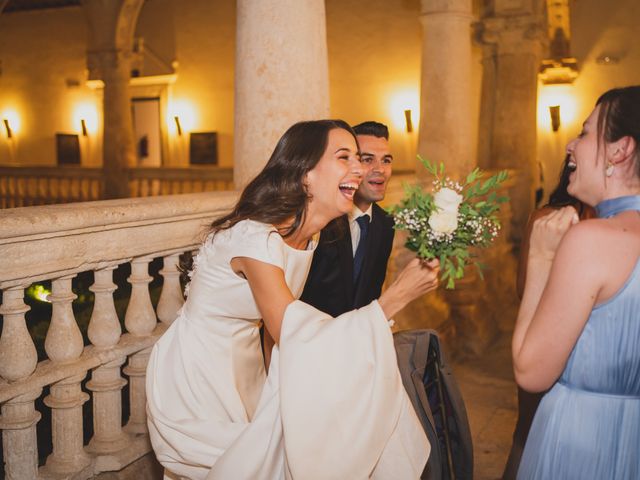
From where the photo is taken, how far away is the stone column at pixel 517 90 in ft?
28.2

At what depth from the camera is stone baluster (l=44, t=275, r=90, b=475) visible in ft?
8.30

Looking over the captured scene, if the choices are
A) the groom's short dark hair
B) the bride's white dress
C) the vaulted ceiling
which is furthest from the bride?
the vaulted ceiling

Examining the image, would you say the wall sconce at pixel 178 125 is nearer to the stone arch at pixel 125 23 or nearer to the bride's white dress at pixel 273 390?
the stone arch at pixel 125 23

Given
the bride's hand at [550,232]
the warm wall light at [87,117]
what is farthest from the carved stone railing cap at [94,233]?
the warm wall light at [87,117]

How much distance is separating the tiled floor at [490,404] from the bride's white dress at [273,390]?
2.03 metres

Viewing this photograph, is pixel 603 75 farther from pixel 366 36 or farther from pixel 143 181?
pixel 143 181

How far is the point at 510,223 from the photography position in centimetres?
852

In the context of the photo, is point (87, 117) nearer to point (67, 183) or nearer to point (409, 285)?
point (67, 183)

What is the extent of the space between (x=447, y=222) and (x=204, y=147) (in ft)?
44.5

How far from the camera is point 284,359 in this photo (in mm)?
1977

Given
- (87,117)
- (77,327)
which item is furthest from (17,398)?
(87,117)

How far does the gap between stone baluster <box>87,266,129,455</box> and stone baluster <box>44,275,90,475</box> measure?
0.35 ft

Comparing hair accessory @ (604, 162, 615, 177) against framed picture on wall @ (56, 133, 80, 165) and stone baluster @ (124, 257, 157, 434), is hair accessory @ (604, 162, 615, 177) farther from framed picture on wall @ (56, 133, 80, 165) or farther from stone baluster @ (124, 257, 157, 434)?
framed picture on wall @ (56, 133, 80, 165)

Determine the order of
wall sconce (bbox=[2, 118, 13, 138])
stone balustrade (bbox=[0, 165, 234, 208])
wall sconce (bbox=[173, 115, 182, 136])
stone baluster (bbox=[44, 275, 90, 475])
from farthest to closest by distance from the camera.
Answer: wall sconce (bbox=[2, 118, 13, 138])
wall sconce (bbox=[173, 115, 182, 136])
stone balustrade (bbox=[0, 165, 234, 208])
stone baluster (bbox=[44, 275, 90, 475])
